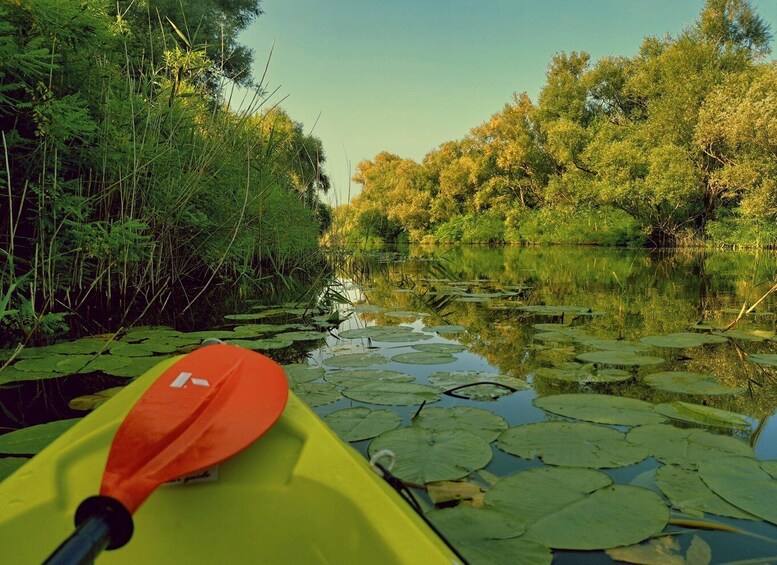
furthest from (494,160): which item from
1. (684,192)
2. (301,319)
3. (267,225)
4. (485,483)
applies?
(485,483)

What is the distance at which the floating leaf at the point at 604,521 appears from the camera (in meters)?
0.97

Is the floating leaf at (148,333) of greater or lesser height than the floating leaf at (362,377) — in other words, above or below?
above

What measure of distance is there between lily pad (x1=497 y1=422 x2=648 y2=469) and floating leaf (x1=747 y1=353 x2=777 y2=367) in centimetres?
135

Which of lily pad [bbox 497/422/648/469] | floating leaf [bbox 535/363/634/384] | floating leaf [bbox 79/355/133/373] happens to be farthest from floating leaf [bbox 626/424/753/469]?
floating leaf [bbox 79/355/133/373]

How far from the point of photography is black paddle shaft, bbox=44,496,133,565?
48 cm

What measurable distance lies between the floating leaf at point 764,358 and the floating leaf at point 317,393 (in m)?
1.98

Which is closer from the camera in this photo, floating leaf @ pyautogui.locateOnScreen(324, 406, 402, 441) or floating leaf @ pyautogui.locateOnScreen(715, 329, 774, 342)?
floating leaf @ pyautogui.locateOnScreen(324, 406, 402, 441)

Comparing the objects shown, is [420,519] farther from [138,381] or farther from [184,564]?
[138,381]

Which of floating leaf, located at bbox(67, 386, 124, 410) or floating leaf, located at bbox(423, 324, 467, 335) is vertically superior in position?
floating leaf, located at bbox(423, 324, 467, 335)

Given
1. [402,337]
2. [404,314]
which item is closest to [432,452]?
[402,337]

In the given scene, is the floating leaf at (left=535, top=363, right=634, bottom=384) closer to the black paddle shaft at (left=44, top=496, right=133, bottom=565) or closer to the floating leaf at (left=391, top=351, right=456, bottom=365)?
the floating leaf at (left=391, top=351, right=456, bottom=365)

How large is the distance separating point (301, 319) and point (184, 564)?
118 inches

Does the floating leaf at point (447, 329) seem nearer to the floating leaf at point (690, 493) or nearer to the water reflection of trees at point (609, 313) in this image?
the water reflection of trees at point (609, 313)

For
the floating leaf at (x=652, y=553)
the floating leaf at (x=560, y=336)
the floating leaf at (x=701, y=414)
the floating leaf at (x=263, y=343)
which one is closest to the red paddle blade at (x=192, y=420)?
the floating leaf at (x=652, y=553)
